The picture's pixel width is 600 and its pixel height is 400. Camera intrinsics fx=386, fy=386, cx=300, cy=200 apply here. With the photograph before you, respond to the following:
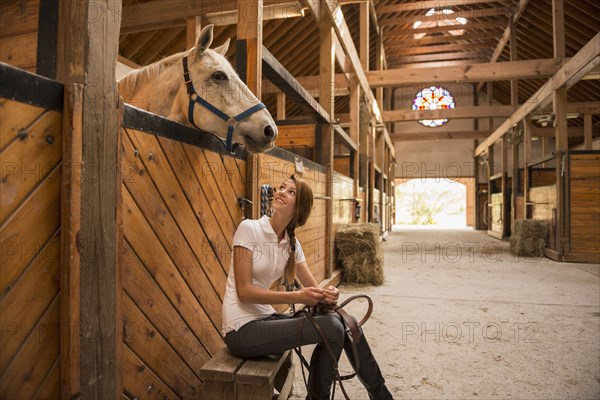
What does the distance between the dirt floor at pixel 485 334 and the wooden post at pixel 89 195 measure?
3.60 feet

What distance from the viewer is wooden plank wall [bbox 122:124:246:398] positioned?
1.34 meters

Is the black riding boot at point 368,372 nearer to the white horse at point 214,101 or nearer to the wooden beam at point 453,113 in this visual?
the white horse at point 214,101

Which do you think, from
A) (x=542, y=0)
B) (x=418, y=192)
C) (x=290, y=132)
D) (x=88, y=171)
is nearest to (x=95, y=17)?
(x=88, y=171)

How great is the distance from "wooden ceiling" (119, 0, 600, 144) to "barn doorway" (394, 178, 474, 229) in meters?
6.46

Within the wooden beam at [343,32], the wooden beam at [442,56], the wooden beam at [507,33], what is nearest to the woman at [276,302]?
the wooden beam at [343,32]

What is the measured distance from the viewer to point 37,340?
100 cm

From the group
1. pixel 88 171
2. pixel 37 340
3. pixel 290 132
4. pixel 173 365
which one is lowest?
pixel 173 365

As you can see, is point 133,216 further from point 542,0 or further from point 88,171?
point 542,0

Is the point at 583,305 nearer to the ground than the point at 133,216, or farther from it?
nearer to the ground

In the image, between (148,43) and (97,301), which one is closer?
(97,301)

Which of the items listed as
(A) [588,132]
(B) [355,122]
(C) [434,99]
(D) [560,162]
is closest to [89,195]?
(B) [355,122]

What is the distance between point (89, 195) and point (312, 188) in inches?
107

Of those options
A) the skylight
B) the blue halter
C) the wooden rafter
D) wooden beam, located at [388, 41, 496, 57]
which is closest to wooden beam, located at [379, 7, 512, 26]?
the wooden rafter

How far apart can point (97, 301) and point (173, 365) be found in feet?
1.99
